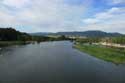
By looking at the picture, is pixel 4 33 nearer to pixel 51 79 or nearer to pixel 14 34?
pixel 14 34

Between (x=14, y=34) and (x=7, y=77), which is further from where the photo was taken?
(x=14, y=34)

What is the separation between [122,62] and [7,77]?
2278cm

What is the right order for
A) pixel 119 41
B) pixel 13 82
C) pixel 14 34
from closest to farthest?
pixel 13 82
pixel 119 41
pixel 14 34

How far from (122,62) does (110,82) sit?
1643 centimetres

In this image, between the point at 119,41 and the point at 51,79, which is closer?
the point at 51,79

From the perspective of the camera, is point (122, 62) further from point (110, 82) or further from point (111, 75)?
point (110, 82)

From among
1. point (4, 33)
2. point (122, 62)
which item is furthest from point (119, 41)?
point (4, 33)

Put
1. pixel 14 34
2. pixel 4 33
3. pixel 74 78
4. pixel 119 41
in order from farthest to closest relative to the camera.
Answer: pixel 14 34
pixel 4 33
pixel 119 41
pixel 74 78

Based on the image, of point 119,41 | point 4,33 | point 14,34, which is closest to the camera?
point 119,41

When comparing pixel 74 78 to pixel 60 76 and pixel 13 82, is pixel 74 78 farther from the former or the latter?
pixel 13 82

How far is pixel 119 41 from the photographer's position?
96.1m

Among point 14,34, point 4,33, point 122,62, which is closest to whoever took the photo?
point 122,62

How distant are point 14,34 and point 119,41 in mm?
69020

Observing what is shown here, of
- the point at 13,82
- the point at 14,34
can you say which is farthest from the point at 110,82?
the point at 14,34
